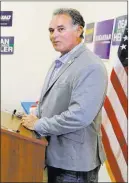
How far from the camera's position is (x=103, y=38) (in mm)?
2439

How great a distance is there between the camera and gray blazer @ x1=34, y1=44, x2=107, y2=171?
1.26 metres

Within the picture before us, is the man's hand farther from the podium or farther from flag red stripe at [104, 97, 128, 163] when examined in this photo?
flag red stripe at [104, 97, 128, 163]

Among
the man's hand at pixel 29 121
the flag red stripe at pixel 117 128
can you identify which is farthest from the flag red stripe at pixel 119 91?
the man's hand at pixel 29 121

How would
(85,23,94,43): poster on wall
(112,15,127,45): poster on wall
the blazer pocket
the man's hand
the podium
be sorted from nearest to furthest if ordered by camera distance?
1. the podium
2. the man's hand
3. the blazer pocket
4. (112,15,127,45): poster on wall
5. (85,23,94,43): poster on wall

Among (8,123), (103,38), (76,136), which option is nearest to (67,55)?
(76,136)

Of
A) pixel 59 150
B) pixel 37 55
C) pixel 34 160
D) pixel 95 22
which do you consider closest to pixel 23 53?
pixel 37 55

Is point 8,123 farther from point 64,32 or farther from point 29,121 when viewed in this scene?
point 64,32

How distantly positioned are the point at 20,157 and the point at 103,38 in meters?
1.75

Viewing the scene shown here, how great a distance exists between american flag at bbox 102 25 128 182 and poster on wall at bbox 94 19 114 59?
0.17 meters

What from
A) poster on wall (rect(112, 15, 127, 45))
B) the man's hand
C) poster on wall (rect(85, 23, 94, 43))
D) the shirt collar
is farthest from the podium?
poster on wall (rect(85, 23, 94, 43))

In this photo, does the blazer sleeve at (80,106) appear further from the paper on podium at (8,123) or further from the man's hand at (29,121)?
the paper on podium at (8,123)

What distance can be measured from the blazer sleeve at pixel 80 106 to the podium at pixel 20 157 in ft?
0.91

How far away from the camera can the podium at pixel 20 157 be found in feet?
2.85

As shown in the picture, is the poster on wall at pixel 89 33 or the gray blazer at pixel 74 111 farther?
the poster on wall at pixel 89 33
